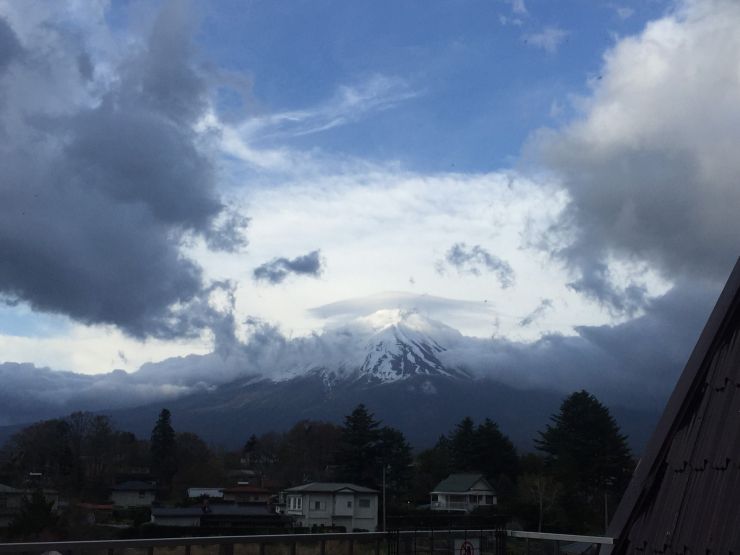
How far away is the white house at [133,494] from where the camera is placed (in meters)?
46.4

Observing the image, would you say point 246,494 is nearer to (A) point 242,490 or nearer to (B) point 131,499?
(A) point 242,490

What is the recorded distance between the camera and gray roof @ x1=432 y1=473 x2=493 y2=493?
5556cm

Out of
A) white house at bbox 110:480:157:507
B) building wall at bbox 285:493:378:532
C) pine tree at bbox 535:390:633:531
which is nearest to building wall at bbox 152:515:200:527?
white house at bbox 110:480:157:507

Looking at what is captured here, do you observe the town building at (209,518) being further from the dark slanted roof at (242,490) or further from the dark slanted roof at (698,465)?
the dark slanted roof at (698,465)

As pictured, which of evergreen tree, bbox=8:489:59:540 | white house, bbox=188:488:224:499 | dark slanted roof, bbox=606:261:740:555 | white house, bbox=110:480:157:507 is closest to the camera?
dark slanted roof, bbox=606:261:740:555

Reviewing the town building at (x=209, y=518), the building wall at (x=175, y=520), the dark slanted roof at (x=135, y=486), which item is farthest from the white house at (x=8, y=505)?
the dark slanted roof at (x=135, y=486)

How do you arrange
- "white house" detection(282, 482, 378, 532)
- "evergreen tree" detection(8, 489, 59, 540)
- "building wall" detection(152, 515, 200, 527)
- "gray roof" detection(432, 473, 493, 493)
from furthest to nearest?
"gray roof" detection(432, 473, 493, 493) < "white house" detection(282, 482, 378, 532) < "building wall" detection(152, 515, 200, 527) < "evergreen tree" detection(8, 489, 59, 540)

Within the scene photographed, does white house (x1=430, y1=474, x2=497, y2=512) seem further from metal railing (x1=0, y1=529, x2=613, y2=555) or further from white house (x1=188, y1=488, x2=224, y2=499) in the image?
metal railing (x1=0, y1=529, x2=613, y2=555)

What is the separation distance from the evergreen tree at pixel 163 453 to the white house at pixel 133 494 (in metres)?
9.76

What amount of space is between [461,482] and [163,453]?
81.9ft

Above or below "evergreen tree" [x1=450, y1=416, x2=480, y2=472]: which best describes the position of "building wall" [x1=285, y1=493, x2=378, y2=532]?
below

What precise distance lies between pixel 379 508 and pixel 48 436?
23387 mm

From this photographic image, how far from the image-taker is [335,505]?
47.3 m

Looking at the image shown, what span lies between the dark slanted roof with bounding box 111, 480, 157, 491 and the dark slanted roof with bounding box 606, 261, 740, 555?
160ft
